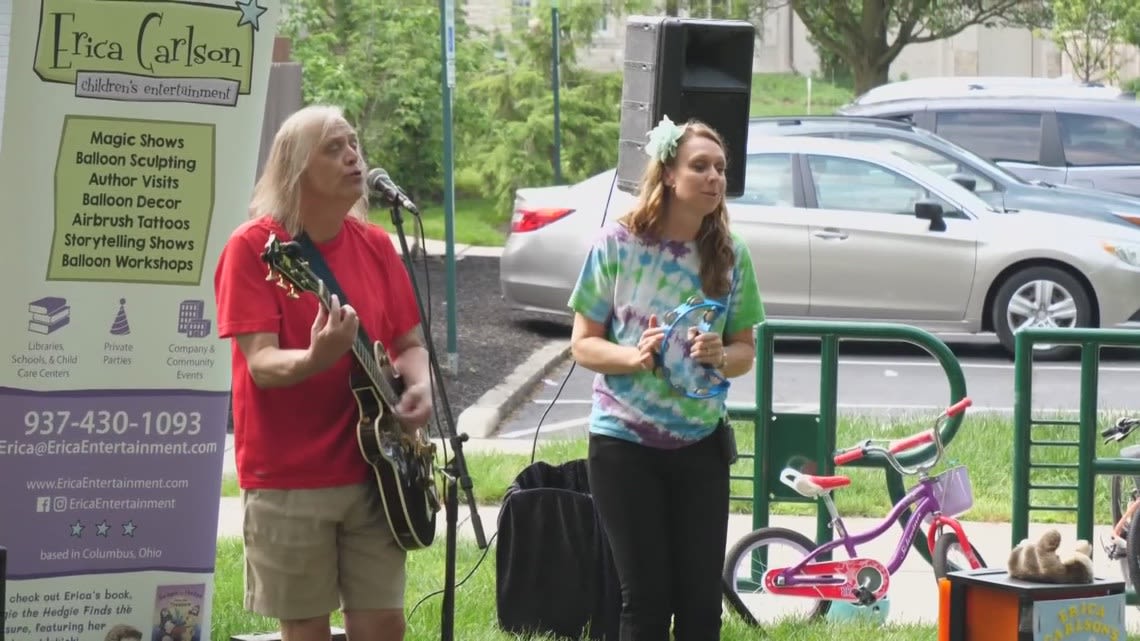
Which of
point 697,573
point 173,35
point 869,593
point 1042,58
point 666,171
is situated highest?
point 1042,58

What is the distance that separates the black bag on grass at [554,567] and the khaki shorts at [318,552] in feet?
5.10

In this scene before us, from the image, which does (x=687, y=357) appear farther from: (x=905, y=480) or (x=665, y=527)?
(x=905, y=480)

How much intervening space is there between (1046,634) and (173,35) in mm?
3048

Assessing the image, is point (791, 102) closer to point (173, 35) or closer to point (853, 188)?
point (853, 188)

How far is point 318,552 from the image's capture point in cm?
421

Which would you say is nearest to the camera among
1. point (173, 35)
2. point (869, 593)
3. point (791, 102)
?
point (173, 35)

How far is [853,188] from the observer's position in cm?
1326

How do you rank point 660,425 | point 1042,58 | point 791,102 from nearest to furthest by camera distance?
point 660,425 → point 791,102 → point 1042,58

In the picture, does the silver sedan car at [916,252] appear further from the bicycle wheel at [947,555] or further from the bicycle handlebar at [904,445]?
the bicycle wheel at [947,555]

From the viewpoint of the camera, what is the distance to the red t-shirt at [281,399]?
161 inches

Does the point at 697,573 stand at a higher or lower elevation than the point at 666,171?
lower

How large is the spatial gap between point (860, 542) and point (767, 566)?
1.22 feet

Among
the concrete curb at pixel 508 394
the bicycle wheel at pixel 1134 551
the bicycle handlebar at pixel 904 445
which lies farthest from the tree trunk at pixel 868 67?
the bicycle handlebar at pixel 904 445

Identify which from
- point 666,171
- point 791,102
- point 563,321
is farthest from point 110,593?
point 791,102
